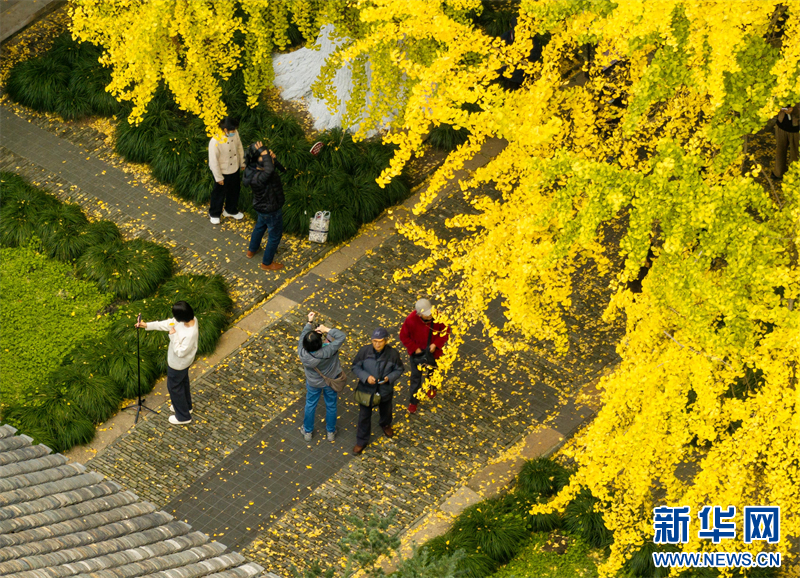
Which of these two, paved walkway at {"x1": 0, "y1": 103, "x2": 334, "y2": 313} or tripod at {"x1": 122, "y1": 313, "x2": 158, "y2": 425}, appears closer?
tripod at {"x1": 122, "y1": 313, "x2": 158, "y2": 425}

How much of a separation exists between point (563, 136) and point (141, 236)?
6.92 meters

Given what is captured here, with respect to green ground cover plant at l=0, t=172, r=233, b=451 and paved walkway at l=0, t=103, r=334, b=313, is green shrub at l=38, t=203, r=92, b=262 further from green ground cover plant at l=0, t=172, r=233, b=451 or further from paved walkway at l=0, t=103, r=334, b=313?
paved walkway at l=0, t=103, r=334, b=313

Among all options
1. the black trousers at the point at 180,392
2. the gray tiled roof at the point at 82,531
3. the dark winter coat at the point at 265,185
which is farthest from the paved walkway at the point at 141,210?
the gray tiled roof at the point at 82,531

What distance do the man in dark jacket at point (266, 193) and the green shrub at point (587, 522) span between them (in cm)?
536

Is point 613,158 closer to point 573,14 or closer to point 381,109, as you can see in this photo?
point 573,14

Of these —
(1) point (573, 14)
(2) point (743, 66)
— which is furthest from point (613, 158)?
(2) point (743, 66)

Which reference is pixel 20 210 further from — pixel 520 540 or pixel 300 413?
pixel 520 540

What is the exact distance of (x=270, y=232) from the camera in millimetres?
15094

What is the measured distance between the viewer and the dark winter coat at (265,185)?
14539 millimetres

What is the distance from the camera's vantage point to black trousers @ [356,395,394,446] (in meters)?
12.7

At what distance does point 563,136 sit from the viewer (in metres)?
11.4

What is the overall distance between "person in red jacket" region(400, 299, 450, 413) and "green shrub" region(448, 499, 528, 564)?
1.52 metres

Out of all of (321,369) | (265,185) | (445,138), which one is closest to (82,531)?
(321,369)

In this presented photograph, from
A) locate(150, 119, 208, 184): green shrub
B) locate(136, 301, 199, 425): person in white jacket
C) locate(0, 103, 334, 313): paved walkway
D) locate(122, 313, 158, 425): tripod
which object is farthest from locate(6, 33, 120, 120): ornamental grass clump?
locate(136, 301, 199, 425): person in white jacket
